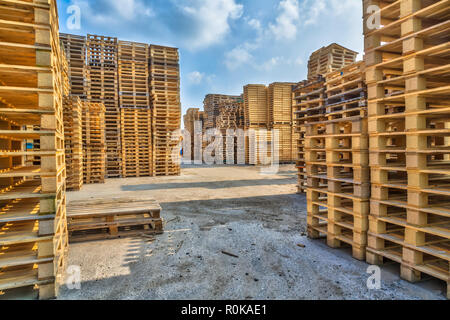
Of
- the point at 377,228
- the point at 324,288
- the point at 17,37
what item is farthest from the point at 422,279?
the point at 17,37

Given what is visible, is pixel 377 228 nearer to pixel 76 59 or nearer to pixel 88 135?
pixel 88 135

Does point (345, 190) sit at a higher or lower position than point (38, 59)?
lower

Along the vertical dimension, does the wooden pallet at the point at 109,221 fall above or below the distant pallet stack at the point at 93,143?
below

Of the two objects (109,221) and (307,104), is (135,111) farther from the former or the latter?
(109,221)

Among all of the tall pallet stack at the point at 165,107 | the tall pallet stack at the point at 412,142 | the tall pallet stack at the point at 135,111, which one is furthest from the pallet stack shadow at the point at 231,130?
the tall pallet stack at the point at 412,142

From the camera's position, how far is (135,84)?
15.9 m

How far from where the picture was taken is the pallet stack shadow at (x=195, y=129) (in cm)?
2788

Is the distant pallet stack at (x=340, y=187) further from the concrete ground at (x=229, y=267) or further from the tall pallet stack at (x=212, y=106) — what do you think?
the tall pallet stack at (x=212, y=106)

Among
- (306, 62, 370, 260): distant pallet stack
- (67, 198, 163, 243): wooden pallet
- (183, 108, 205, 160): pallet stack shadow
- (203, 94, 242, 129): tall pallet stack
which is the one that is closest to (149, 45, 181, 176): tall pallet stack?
(203, 94, 242, 129): tall pallet stack

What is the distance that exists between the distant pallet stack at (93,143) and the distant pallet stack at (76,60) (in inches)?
91.4

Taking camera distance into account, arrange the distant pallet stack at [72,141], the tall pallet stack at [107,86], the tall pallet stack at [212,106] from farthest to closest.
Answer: the tall pallet stack at [212,106] < the tall pallet stack at [107,86] < the distant pallet stack at [72,141]

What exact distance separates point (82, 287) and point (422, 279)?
4767 millimetres

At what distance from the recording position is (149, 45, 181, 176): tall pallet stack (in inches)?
632

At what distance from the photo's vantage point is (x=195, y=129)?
93.7ft
